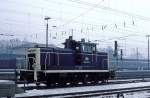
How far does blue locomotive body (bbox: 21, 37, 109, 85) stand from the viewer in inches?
856

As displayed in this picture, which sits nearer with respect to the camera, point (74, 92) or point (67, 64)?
point (74, 92)

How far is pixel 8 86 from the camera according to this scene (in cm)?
1309

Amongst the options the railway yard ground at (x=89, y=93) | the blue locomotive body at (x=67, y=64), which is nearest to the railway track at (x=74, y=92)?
the railway yard ground at (x=89, y=93)

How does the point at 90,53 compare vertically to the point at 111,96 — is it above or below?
above

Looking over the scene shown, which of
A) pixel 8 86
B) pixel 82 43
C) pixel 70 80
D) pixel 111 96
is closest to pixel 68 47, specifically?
pixel 82 43

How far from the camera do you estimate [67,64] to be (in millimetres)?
23500

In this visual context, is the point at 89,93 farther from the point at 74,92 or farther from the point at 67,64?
the point at 67,64

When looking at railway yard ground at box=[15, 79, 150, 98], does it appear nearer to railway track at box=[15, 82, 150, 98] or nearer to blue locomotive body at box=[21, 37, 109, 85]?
railway track at box=[15, 82, 150, 98]

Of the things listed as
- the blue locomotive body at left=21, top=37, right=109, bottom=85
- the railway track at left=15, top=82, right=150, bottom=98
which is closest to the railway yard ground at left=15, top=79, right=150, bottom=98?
the railway track at left=15, top=82, right=150, bottom=98

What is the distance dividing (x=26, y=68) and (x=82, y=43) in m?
5.17

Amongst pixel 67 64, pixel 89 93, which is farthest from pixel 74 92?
pixel 67 64

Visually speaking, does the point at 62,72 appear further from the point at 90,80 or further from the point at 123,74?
the point at 123,74

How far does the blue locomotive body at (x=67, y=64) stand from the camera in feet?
71.3

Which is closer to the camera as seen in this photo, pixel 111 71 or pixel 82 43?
pixel 82 43
